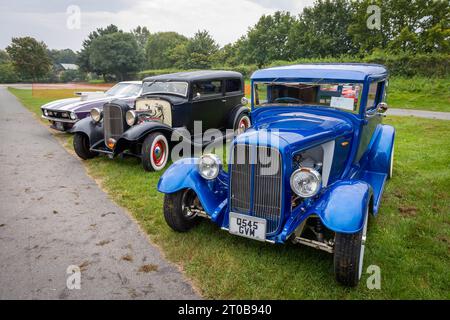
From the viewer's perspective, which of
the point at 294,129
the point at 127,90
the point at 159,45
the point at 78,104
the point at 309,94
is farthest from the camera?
the point at 159,45

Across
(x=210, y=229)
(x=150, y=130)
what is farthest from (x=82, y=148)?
(x=210, y=229)

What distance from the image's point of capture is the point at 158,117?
260 inches

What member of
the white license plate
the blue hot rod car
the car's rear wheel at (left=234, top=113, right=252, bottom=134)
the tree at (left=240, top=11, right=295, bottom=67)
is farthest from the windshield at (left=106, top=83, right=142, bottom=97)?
the tree at (left=240, top=11, right=295, bottom=67)

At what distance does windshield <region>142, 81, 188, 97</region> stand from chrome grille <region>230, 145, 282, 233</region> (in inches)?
158

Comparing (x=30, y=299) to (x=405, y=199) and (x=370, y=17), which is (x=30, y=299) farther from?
(x=370, y=17)

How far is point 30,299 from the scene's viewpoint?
2.62 metres

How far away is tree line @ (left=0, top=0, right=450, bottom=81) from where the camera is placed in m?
25.4

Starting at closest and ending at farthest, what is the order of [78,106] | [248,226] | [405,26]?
[248,226]
[78,106]
[405,26]

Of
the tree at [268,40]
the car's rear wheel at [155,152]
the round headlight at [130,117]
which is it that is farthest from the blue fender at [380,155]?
the tree at [268,40]

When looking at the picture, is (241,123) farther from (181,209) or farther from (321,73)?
(181,209)

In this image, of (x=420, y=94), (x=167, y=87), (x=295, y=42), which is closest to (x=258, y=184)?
(x=167, y=87)

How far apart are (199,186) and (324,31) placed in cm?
3435

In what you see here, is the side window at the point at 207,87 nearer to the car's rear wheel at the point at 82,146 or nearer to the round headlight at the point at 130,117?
the round headlight at the point at 130,117

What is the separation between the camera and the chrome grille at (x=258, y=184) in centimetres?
288
